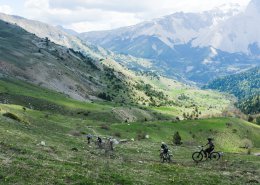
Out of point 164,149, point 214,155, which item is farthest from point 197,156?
point 164,149

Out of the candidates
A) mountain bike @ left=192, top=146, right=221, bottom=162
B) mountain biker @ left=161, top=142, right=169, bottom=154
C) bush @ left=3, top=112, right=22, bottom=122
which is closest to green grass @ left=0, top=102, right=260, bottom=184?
mountain bike @ left=192, top=146, right=221, bottom=162

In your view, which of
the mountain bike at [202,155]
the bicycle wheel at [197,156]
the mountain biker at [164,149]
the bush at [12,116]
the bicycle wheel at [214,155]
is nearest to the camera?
the mountain biker at [164,149]

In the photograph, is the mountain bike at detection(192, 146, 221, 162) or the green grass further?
the mountain bike at detection(192, 146, 221, 162)

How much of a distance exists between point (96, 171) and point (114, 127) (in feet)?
236

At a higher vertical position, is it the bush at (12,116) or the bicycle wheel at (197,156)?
the bush at (12,116)

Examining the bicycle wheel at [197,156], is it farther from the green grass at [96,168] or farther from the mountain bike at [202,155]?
the green grass at [96,168]

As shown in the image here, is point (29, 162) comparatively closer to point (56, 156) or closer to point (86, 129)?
point (56, 156)

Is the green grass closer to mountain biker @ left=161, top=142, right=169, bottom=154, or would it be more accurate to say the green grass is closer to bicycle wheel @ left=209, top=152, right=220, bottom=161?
bicycle wheel @ left=209, top=152, right=220, bottom=161

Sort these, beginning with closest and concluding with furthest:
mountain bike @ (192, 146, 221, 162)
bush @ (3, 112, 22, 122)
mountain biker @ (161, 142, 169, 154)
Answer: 1. mountain biker @ (161, 142, 169, 154)
2. mountain bike @ (192, 146, 221, 162)
3. bush @ (3, 112, 22, 122)

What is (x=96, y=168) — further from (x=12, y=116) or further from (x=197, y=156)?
(x=12, y=116)

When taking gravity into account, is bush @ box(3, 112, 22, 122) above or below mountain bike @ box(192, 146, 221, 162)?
above

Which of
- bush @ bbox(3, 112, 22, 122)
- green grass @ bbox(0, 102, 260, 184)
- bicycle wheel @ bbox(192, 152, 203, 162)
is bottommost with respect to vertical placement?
green grass @ bbox(0, 102, 260, 184)

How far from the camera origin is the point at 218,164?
175 feet

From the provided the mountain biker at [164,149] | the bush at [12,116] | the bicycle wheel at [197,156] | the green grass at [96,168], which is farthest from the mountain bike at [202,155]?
the bush at [12,116]
